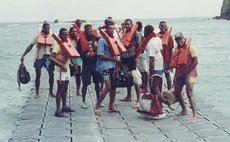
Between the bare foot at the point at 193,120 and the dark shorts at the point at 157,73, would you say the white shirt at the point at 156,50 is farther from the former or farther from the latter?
the bare foot at the point at 193,120

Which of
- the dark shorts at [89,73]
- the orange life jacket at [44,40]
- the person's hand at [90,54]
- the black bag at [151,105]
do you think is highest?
the orange life jacket at [44,40]

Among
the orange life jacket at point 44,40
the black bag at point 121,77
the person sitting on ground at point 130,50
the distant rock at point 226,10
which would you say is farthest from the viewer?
the distant rock at point 226,10

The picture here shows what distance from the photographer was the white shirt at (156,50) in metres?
9.01

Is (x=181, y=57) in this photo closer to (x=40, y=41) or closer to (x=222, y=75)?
(x=40, y=41)

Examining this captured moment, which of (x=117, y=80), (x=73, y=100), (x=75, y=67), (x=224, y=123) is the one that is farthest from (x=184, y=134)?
(x=73, y=100)

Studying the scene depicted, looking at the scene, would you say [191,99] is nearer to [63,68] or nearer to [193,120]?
[193,120]

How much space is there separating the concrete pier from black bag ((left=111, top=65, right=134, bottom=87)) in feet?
A: 1.89

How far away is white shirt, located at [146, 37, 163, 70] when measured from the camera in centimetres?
901

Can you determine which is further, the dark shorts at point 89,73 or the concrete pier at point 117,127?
the dark shorts at point 89,73

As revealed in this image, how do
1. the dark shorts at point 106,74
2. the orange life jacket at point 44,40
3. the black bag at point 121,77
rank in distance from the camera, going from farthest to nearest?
the orange life jacket at point 44,40
the black bag at point 121,77
the dark shorts at point 106,74

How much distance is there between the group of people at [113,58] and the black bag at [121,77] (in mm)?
67

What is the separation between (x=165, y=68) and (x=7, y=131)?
10.7 ft

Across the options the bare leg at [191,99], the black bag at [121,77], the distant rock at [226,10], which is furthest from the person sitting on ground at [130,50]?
the distant rock at [226,10]

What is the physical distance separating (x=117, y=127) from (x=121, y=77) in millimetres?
1039
